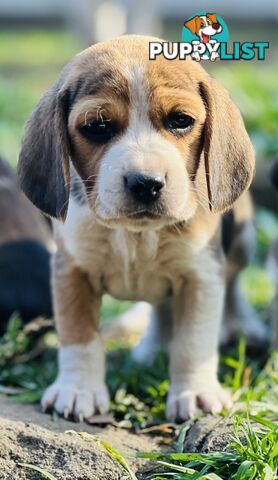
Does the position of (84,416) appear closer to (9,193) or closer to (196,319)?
(196,319)

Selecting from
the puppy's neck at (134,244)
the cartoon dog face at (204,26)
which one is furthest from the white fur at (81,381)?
the cartoon dog face at (204,26)

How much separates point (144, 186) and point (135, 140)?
27cm

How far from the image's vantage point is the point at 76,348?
17.1ft

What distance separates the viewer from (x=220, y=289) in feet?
17.6

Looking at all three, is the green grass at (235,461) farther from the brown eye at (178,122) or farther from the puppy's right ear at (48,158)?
the brown eye at (178,122)

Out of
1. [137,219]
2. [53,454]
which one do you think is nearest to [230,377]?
[137,219]

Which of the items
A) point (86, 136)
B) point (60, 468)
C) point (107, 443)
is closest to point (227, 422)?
point (107, 443)

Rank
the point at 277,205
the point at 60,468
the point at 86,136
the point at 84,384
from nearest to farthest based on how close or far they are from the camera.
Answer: the point at 60,468, the point at 86,136, the point at 84,384, the point at 277,205

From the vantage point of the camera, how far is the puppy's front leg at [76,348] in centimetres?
511

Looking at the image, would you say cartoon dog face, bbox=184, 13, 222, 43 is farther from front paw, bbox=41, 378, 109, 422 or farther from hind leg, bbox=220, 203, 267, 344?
front paw, bbox=41, 378, 109, 422

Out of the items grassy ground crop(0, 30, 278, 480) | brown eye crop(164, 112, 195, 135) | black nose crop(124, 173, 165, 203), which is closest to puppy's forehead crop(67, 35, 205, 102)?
brown eye crop(164, 112, 195, 135)

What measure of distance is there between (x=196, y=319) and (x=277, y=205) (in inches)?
194

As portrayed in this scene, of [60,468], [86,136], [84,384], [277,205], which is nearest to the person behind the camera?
[60,468]

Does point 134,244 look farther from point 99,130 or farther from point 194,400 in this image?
point 194,400
